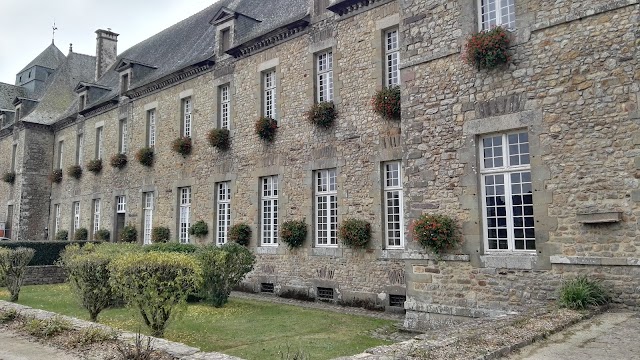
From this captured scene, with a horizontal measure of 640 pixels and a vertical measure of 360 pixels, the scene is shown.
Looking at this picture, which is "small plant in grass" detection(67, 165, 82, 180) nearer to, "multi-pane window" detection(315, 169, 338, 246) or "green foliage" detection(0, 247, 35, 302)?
"green foliage" detection(0, 247, 35, 302)

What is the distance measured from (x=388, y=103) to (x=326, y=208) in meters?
3.18

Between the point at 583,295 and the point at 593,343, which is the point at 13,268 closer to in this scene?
the point at 583,295

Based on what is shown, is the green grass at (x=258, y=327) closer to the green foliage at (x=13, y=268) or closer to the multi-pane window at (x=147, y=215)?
the green foliage at (x=13, y=268)

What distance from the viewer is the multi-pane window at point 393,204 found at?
10.9m

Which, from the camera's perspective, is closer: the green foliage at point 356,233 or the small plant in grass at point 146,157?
the green foliage at point 356,233

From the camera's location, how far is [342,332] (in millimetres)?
8328

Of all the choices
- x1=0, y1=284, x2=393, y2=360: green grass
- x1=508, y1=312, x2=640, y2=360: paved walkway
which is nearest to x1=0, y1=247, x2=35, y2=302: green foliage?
x1=0, y1=284, x2=393, y2=360: green grass

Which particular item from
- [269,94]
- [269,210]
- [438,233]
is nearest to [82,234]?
[269,210]

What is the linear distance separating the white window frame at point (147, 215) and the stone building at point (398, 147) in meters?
0.08

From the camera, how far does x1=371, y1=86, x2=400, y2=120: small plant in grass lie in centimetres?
1072

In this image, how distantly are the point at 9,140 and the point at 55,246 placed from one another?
45.2 feet

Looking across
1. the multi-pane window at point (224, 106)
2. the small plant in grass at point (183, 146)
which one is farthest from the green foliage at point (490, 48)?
the small plant in grass at point (183, 146)

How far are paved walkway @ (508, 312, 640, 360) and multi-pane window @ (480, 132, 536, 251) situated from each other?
1837 millimetres

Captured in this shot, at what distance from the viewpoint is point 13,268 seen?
11555mm
